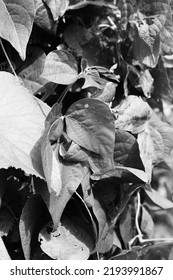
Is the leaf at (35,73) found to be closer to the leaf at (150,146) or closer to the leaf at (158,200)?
the leaf at (150,146)

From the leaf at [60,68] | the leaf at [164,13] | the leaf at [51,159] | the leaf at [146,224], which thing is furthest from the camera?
the leaf at [146,224]

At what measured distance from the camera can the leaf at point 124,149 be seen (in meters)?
0.72

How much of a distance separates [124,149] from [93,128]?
0.11 m

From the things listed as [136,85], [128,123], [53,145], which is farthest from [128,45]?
[53,145]

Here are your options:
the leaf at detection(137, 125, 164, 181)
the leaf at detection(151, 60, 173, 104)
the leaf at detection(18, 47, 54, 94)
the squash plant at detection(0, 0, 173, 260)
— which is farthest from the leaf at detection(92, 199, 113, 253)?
the leaf at detection(151, 60, 173, 104)

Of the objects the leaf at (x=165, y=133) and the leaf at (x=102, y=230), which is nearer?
the leaf at (x=102, y=230)

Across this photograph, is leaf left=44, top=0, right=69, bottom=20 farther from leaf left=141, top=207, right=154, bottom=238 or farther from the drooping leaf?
leaf left=141, top=207, right=154, bottom=238

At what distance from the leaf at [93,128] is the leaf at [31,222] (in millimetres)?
112

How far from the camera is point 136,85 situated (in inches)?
33.3

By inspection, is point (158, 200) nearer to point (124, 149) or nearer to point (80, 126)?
point (124, 149)

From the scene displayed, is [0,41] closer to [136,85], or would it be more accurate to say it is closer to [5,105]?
[5,105]

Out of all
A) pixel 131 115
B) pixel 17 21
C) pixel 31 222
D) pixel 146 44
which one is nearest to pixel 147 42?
pixel 146 44

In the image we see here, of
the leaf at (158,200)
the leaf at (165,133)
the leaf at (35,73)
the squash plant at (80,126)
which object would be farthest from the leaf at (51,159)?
the leaf at (158,200)

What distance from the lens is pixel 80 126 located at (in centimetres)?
64
